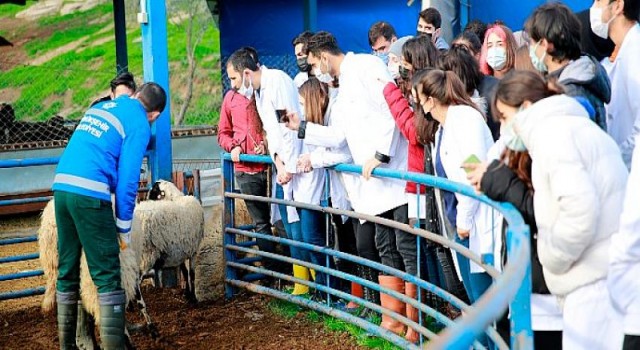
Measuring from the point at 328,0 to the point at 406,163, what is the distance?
1005 cm

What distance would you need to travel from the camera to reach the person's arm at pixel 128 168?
539 centimetres

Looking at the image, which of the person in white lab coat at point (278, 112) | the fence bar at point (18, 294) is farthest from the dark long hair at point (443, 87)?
the fence bar at point (18, 294)

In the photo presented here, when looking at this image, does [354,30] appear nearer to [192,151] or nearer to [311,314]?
[192,151]

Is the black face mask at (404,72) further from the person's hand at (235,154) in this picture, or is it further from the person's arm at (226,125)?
the person's arm at (226,125)

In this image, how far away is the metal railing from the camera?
2170 mm

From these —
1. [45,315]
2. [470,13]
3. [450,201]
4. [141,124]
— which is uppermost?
[470,13]

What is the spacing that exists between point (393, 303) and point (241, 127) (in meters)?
2.32

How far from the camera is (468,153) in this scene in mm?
4500

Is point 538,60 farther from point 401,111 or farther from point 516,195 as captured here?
point 401,111

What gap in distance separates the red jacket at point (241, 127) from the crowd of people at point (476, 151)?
12mm

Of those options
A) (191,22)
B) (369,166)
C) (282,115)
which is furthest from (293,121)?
(191,22)

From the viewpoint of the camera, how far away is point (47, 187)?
1155 cm

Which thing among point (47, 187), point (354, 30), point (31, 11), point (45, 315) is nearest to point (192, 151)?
point (47, 187)

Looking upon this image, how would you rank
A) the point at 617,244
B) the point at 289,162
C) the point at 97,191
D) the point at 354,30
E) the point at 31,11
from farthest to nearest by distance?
the point at 31,11 → the point at 354,30 → the point at 289,162 → the point at 97,191 → the point at 617,244
